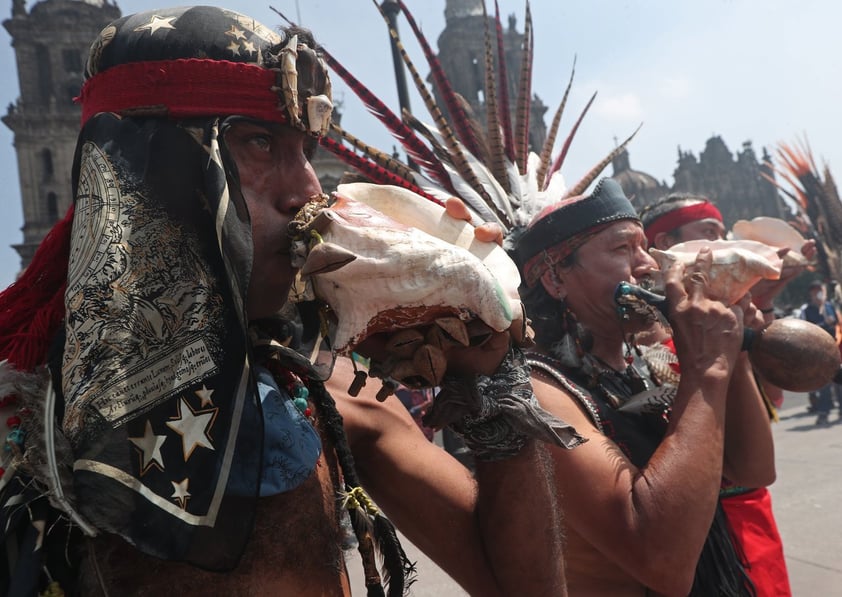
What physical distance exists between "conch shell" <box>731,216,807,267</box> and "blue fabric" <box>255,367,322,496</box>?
2684 millimetres

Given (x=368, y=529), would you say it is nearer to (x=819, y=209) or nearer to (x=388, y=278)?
(x=388, y=278)

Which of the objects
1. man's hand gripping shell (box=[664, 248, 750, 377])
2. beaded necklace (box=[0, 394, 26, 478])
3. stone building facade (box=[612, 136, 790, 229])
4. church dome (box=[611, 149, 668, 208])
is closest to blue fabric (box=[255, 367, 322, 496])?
beaded necklace (box=[0, 394, 26, 478])

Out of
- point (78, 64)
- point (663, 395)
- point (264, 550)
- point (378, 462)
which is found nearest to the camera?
point (264, 550)

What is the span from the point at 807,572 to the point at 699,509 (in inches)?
117

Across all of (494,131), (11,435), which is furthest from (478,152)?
(11,435)

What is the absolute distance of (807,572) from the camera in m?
3.86

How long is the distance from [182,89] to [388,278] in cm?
47

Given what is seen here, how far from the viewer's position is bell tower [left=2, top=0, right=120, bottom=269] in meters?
34.9

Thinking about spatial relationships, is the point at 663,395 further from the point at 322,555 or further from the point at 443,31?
the point at 443,31

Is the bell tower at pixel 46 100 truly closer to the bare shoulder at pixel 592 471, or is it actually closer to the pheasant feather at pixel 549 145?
the pheasant feather at pixel 549 145

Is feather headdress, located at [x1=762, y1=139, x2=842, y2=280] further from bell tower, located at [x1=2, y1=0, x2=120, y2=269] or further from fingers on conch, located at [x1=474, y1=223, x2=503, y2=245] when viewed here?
bell tower, located at [x1=2, y1=0, x2=120, y2=269]

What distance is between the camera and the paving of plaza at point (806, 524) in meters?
3.83

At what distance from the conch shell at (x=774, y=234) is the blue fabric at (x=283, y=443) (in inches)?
106

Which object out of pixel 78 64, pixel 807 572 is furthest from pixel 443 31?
pixel 807 572
